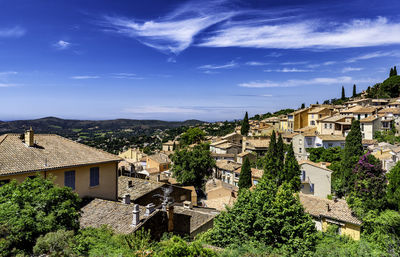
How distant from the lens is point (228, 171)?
53.2 metres

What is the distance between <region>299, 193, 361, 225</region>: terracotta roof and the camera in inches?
853

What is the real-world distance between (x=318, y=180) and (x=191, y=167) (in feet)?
66.8

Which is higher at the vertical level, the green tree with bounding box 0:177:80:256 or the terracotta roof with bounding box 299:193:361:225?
the green tree with bounding box 0:177:80:256

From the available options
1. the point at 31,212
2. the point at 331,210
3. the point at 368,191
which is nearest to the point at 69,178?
the point at 31,212

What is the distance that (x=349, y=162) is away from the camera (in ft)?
112

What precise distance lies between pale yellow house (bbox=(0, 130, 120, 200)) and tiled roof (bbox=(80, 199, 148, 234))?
2321 millimetres

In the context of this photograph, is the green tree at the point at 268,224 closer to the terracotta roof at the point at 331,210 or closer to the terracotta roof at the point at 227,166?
the terracotta roof at the point at 331,210

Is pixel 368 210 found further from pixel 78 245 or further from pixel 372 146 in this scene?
pixel 372 146

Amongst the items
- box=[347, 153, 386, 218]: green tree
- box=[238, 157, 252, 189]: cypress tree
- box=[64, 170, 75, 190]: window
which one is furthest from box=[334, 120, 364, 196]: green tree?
box=[64, 170, 75, 190]: window

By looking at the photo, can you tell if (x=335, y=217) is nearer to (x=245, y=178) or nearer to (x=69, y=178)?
(x=69, y=178)

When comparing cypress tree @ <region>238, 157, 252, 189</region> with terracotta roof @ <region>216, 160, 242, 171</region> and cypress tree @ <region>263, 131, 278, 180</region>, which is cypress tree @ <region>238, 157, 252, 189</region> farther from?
terracotta roof @ <region>216, 160, 242, 171</region>

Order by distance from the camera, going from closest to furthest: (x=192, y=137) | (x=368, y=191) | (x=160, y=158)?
(x=368, y=191), (x=160, y=158), (x=192, y=137)

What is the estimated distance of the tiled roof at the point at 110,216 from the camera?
1371 cm

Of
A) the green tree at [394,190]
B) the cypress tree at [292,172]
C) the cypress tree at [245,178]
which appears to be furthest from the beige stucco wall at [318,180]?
the green tree at [394,190]
